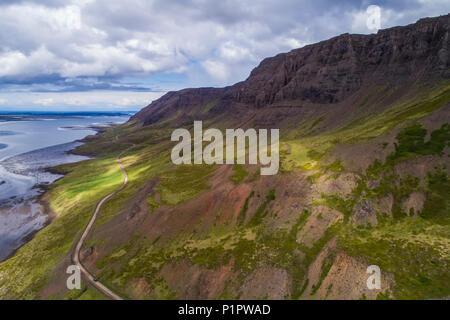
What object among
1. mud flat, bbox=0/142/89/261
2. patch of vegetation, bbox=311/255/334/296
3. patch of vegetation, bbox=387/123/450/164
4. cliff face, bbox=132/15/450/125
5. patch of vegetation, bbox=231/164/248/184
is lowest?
mud flat, bbox=0/142/89/261

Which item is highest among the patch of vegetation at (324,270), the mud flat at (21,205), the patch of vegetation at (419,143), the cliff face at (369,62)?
the cliff face at (369,62)

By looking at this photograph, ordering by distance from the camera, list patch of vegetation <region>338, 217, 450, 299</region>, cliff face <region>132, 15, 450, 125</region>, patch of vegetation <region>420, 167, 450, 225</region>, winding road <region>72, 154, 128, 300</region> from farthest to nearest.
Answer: cliff face <region>132, 15, 450, 125</region>
winding road <region>72, 154, 128, 300</region>
patch of vegetation <region>420, 167, 450, 225</region>
patch of vegetation <region>338, 217, 450, 299</region>

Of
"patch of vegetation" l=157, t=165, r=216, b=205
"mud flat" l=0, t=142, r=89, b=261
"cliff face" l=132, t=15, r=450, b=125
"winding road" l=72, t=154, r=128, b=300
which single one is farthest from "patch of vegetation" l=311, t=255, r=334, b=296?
"cliff face" l=132, t=15, r=450, b=125

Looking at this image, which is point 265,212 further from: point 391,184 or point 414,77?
point 414,77

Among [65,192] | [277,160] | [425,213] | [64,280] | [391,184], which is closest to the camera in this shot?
[425,213]

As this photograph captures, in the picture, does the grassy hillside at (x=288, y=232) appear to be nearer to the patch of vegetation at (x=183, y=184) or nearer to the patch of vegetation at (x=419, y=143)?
the patch of vegetation at (x=419, y=143)

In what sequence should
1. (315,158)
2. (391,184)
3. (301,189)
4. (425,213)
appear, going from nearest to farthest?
(425,213)
(391,184)
(301,189)
(315,158)

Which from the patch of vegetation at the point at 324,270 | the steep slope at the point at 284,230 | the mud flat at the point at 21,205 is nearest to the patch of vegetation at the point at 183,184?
the steep slope at the point at 284,230

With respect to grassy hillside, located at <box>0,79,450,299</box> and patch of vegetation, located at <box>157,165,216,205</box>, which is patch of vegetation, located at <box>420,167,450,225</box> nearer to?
grassy hillside, located at <box>0,79,450,299</box>

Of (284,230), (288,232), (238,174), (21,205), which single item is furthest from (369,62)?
(21,205)


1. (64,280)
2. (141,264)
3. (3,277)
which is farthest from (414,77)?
(3,277)

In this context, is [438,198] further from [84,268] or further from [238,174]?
[84,268]
